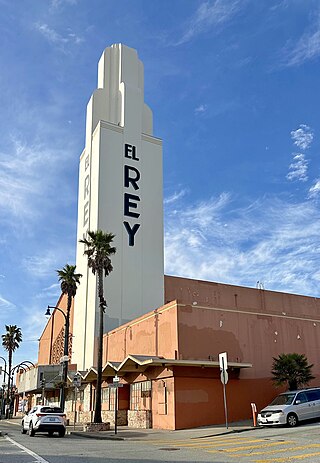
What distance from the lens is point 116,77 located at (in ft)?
211

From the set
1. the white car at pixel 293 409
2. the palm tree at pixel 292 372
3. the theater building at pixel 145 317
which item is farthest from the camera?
the palm tree at pixel 292 372

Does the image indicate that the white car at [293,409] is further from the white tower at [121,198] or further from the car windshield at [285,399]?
the white tower at [121,198]

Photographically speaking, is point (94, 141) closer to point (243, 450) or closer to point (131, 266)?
point (131, 266)

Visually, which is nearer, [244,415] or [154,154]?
[244,415]

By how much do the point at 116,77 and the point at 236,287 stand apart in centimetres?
3081

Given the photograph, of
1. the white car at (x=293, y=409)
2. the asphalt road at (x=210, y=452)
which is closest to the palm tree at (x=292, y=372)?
the white car at (x=293, y=409)

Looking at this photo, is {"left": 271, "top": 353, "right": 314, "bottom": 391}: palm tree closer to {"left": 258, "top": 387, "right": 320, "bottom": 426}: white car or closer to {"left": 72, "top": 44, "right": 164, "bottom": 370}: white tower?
{"left": 258, "top": 387, "right": 320, "bottom": 426}: white car

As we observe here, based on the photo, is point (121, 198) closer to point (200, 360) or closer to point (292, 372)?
point (200, 360)

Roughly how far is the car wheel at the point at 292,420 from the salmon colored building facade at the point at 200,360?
5458mm

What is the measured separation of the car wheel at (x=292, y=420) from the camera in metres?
21.0

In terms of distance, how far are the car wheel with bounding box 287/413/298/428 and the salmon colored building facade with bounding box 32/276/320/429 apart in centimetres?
546

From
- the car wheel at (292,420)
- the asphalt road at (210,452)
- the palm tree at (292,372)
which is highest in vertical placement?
the palm tree at (292,372)

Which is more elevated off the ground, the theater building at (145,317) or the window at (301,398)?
the theater building at (145,317)

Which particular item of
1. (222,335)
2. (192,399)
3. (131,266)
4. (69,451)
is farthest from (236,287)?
(69,451)
